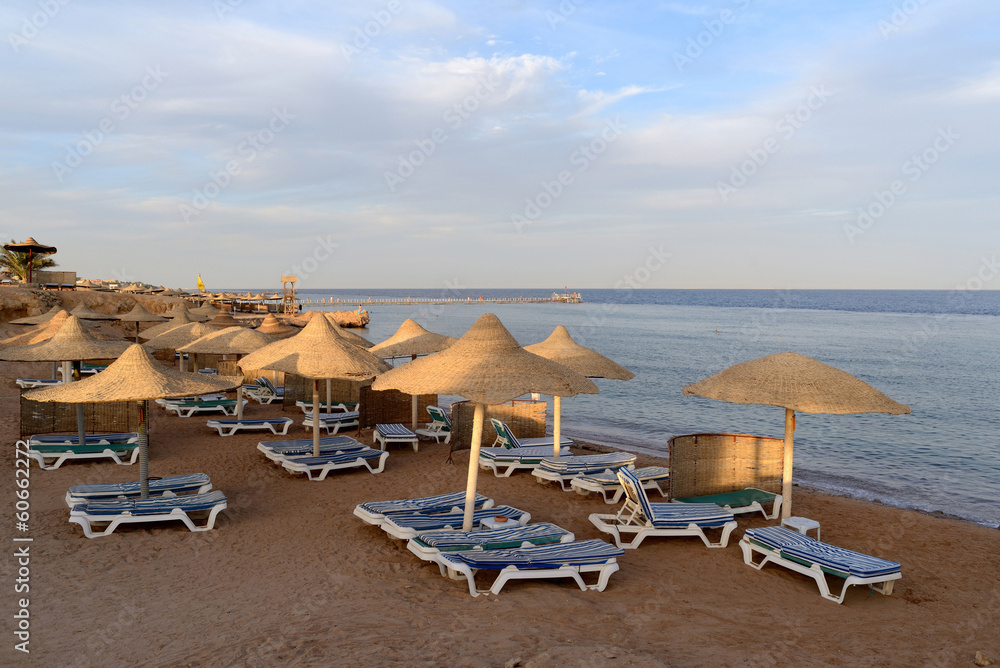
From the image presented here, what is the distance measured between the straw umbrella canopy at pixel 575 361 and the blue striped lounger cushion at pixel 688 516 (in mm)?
2250

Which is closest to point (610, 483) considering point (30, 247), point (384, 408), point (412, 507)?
point (412, 507)

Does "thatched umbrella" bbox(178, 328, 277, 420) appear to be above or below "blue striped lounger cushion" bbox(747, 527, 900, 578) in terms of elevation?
above

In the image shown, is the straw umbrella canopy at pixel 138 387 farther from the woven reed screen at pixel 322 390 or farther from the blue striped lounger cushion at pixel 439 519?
the woven reed screen at pixel 322 390

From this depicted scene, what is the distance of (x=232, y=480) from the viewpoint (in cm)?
929

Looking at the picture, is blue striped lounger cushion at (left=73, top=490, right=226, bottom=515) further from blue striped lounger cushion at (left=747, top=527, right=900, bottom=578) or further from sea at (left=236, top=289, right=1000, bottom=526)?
sea at (left=236, top=289, right=1000, bottom=526)

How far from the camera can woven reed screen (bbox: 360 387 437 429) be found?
12875mm

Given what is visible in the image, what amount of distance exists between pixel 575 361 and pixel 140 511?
6.15 metres

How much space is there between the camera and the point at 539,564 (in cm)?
561

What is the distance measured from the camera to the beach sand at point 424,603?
4316 mm

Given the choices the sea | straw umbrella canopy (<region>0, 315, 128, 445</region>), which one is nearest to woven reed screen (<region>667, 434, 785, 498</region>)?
the sea

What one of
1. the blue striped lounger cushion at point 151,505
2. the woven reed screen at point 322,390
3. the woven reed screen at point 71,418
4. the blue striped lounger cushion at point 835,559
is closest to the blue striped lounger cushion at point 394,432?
the woven reed screen at point 322,390

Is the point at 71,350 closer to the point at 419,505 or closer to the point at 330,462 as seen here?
the point at 330,462

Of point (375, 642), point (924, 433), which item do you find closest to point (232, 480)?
point (375, 642)

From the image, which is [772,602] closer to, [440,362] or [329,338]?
[440,362]
